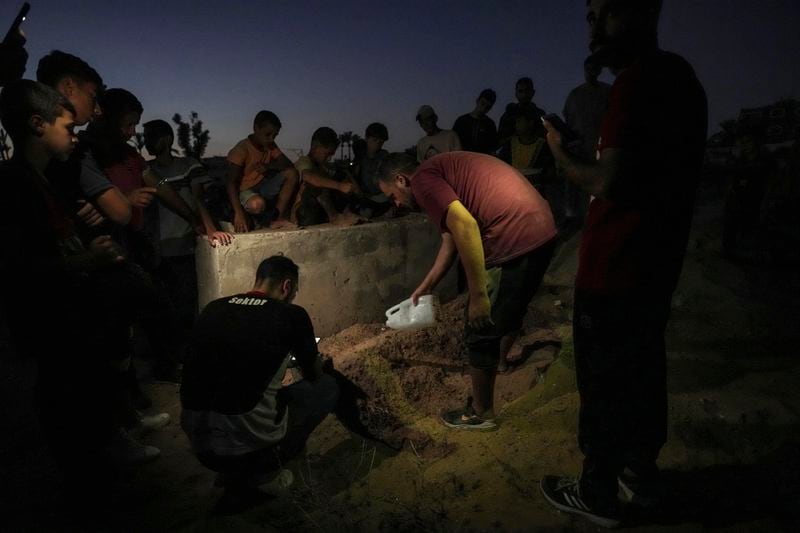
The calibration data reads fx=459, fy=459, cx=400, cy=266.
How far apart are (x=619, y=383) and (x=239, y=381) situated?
1716 millimetres

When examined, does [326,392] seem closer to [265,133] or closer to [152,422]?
[152,422]

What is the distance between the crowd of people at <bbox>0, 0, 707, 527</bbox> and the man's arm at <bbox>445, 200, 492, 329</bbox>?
0.01 m

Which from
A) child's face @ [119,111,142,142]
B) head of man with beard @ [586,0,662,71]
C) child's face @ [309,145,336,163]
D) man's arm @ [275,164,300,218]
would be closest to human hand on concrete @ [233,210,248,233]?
man's arm @ [275,164,300,218]

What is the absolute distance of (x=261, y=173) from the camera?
15.9 ft

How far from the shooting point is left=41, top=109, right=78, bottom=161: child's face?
2119mm

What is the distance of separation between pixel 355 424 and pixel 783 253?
4.21 meters

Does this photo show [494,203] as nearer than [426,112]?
Yes

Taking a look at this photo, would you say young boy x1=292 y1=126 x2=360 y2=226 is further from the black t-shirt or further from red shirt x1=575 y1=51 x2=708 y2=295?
red shirt x1=575 y1=51 x2=708 y2=295

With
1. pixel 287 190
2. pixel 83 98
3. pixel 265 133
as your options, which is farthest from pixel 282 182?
pixel 83 98

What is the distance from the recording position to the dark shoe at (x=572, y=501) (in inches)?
76.3

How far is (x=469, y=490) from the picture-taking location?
238cm

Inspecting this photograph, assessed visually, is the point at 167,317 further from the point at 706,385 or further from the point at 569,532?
the point at 706,385

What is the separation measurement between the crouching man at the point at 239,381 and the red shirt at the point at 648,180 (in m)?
1.47

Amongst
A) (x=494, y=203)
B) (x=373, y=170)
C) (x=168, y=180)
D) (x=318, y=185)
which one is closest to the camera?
(x=494, y=203)
